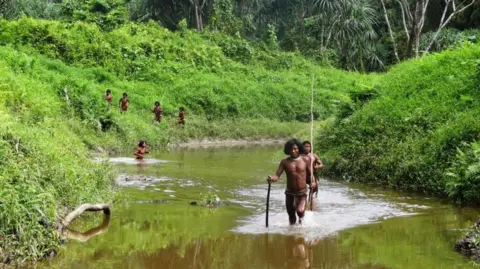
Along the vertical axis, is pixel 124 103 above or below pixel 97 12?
below

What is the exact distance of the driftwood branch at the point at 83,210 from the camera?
8.91 metres

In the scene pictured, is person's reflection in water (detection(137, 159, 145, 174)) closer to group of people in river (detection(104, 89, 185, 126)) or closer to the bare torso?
group of people in river (detection(104, 89, 185, 126))

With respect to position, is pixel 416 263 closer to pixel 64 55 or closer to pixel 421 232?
pixel 421 232

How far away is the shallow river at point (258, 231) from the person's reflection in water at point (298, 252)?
0.01 metres

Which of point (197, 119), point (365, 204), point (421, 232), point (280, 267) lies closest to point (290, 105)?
point (197, 119)

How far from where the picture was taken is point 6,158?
8.98 m

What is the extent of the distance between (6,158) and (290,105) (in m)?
26.1

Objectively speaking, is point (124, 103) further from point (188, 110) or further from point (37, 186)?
point (37, 186)

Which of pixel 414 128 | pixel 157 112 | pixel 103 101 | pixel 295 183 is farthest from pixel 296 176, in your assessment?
pixel 157 112

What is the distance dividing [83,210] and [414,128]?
363 inches

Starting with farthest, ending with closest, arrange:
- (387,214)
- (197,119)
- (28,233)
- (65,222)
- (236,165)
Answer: (197,119)
(236,165)
(387,214)
(65,222)
(28,233)

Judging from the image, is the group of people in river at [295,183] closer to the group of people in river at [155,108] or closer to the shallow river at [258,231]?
the shallow river at [258,231]

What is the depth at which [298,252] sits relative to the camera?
8578 mm

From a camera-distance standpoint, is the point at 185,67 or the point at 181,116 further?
the point at 185,67
